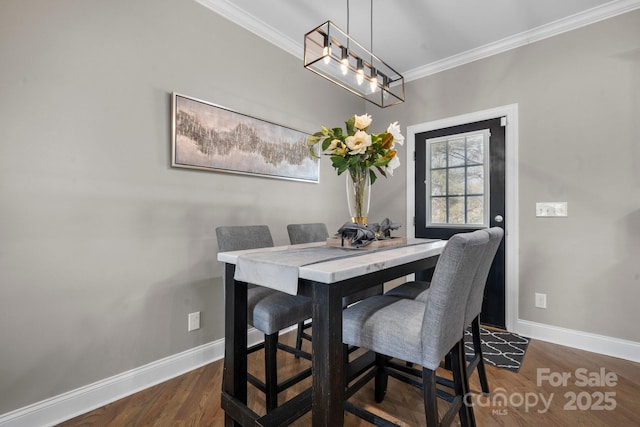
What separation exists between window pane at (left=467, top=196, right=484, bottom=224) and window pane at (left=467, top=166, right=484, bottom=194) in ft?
0.22

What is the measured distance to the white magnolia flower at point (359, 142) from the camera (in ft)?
5.06

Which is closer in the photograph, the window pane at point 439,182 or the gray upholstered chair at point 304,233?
the gray upholstered chair at point 304,233

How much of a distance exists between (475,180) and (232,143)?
89.5 inches

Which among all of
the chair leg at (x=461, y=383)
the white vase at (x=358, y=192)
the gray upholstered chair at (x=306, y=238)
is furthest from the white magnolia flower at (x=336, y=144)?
the chair leg at (x=461, y=383)

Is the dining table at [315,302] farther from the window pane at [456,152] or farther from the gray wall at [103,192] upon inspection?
the window pane at [456,152]

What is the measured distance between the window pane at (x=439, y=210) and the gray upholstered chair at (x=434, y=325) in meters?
1.95

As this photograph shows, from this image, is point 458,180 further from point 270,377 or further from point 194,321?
point 194,321

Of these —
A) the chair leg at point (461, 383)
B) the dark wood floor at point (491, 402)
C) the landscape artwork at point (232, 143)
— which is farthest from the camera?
the landscape artwork at point (232, 143)

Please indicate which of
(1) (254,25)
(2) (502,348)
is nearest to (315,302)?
(2) (502,348)

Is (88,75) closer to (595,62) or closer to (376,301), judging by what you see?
(376,301)

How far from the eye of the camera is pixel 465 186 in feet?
9.68

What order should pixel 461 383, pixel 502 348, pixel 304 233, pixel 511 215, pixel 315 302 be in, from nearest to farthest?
A: pixel 315 302 → pixel 461 383 → pixel 304 233 → pixel 502 348 → pixel 511 215

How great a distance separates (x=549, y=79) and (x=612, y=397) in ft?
7.68

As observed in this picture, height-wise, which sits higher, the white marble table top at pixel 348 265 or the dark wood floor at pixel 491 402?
the white marble table top at pixel 348 265
